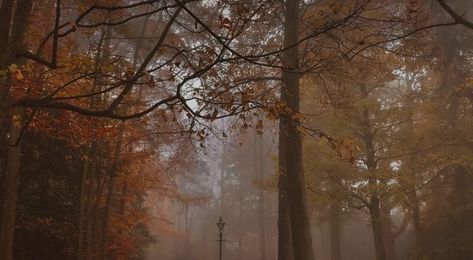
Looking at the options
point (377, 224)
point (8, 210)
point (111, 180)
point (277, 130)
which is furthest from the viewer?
point (111, 180)

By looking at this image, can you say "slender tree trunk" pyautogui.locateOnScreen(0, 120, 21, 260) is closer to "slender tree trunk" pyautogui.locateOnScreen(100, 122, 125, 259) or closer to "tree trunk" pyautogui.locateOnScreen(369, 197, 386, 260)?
"slender tree trunk" pyautogui.locateOnScreen(100, 122, 125, 259)

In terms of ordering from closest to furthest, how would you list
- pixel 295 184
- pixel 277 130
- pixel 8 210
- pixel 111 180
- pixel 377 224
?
pixel 8 210, pixel 277 130, pixel 295 184, pixel 377 224, pixel 111 180

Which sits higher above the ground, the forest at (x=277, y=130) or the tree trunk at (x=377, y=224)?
the forest at (x=277, y=130)

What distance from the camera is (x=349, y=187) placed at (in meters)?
13.9

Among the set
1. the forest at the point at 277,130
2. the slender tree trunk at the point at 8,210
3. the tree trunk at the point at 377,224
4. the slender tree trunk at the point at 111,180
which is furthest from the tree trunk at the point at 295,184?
the slender tree trunk at the point at 111,180

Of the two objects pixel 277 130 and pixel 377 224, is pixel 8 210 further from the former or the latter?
pixel 377 224

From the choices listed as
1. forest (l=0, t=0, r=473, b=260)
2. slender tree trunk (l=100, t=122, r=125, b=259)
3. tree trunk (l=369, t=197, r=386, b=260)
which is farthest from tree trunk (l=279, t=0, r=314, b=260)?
slender tree trunk (l=100, t=122, r=125, b=259)

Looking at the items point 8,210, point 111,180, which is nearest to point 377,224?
point 111,180

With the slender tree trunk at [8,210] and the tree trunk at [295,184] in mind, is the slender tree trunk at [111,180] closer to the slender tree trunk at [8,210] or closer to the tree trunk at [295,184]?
the slender tree trunk at [8,210]

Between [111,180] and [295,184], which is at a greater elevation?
[111,180]

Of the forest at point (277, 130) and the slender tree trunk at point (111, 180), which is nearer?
the forest at point (277, 130)

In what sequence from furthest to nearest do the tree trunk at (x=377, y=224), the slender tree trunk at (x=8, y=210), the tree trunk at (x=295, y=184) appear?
1. the tree trunk at (x=377, y=224)
2. the tree trunk at (x=295, y=184)
3. the slender tree trunk at (x=8, y=210)

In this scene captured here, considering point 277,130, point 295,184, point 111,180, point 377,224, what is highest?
point 111,180

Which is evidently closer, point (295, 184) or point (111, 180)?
point (295, 184)
